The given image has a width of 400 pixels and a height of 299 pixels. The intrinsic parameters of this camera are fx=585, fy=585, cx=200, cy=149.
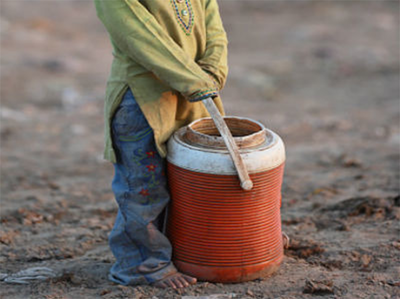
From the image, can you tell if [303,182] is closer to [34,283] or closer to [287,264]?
[287,264]

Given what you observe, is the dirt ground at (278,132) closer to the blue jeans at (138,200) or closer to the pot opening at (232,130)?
the blue jeans at (138,200)

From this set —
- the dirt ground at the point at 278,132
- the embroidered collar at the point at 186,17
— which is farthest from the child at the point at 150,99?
the dirt ground at the point at 278,132

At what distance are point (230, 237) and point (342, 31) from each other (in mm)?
10431

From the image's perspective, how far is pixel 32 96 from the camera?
839 cm

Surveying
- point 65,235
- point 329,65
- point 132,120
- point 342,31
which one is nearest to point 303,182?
point 65,235

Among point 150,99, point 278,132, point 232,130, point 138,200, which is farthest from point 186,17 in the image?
point 278,132

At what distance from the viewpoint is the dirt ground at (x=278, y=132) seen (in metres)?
3.45

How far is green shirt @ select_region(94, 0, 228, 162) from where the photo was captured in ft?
9.43

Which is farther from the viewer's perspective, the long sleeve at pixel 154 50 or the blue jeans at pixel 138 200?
the blue jeans at pixel 138 200

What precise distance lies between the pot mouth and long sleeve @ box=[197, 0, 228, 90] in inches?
9.5

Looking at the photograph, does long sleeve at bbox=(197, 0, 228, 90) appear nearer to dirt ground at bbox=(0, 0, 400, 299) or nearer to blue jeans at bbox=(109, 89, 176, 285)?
blue jeans at bbox=(109, 89, 176, 285)

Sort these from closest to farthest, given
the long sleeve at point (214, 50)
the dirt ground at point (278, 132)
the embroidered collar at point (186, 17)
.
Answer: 1. the embroidered collar at point (186, 17)
2. the long sleeve at point (214, 50)
3. the dirt ground at point (278, 132)

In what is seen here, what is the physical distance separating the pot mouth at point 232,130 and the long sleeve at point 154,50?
0.90ft

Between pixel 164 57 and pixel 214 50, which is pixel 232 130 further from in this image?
pixel 164 57
